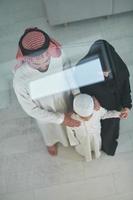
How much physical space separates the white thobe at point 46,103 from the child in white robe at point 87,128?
0.09m

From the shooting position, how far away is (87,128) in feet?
6.09

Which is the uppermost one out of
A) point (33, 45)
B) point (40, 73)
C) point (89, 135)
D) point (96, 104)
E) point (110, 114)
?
point (33, 45)

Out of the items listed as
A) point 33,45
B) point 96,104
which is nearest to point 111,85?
point 96,104

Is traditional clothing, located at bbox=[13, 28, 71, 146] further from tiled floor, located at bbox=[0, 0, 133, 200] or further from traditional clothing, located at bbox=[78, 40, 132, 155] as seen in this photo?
tiled floor, located at bbox=[0, 0, 133, 200]

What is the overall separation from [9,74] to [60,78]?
1053 millimetres

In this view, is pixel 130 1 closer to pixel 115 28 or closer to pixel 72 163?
pixel 115 28

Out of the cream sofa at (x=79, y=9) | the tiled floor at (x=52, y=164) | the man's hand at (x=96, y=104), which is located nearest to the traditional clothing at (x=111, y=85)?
the man's hand at (x=96, y=104)

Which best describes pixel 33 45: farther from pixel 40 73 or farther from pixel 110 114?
pixel 110 114

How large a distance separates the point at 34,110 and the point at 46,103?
0.28 ft

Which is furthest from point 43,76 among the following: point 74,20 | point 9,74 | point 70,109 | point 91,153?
point 74,20

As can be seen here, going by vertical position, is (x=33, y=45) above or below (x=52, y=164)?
above

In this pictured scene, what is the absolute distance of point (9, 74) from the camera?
2.65 meters

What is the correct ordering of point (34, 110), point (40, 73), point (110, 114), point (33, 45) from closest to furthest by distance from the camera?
point (33, 45), point (40, 73), point (34, 110), point (110, 114)

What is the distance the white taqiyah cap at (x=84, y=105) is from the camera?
167 cm
